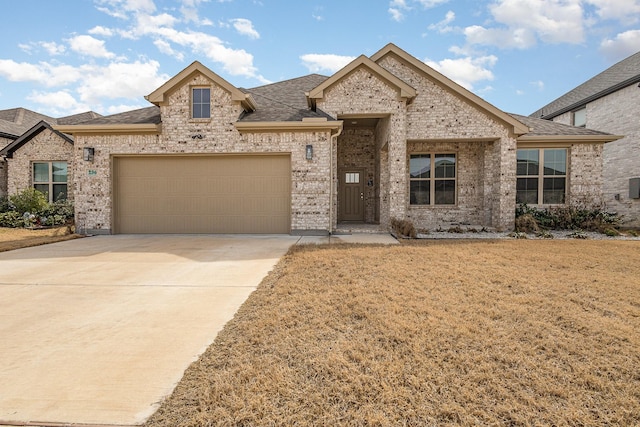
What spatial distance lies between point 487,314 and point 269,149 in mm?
8122

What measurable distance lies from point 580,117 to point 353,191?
13.3 meters

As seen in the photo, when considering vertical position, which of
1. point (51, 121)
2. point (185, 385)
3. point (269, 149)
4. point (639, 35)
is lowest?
point (185, 385)

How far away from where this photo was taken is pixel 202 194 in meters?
10.5

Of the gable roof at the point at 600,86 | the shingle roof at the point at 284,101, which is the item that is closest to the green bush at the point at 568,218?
the gable roof at the point at 600,86

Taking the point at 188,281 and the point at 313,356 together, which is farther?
the point at 188,281

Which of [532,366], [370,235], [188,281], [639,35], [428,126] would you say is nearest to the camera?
[532,366]

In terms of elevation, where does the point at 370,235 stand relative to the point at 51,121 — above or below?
below

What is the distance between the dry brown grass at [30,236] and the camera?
829 centimetres

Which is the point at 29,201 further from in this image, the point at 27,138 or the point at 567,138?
the point at 567,138

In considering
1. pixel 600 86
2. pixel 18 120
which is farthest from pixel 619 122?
pixel 18 120

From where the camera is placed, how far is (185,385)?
2254mm

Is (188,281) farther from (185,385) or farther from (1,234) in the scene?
(1,234)

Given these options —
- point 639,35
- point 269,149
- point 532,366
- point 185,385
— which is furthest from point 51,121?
point 639,35

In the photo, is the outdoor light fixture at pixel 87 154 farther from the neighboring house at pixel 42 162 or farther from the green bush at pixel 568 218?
the green bush at pixel 568 218
